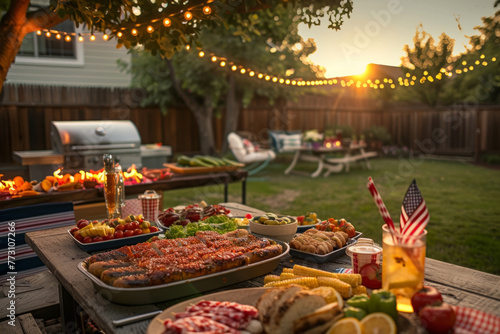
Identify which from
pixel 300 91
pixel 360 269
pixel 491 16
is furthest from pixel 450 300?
pixel 300 91

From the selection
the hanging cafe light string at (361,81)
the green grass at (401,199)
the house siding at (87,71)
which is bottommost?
the green grass at (401,199)

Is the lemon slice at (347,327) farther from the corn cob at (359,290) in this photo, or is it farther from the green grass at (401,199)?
the green grass at (401,199)

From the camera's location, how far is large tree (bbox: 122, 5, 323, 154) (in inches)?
→ 409

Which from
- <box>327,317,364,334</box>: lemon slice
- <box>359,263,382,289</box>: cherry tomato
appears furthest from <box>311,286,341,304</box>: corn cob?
<box>359,263,382,289</box>: cherry tomato

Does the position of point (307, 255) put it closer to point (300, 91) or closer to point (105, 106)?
point (105, 106)

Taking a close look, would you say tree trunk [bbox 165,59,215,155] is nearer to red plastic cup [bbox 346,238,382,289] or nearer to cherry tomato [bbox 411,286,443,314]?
red plastic cup [bbox 346,238,382,289]

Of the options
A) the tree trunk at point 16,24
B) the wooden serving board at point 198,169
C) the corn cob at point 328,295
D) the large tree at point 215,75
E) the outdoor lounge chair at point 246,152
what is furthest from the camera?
the outdoor lounge chair at point 246,152

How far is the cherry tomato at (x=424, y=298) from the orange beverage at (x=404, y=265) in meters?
0.03

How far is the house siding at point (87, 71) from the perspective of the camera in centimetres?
1098

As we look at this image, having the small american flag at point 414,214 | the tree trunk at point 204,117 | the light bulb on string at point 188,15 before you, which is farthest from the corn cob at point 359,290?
the tree trunk at point 204,117

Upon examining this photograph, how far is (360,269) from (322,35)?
3045mm

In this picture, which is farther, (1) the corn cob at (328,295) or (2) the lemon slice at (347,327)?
(1) the corn cob at (328,295)

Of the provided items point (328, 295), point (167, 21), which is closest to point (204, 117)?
point (167, 21)

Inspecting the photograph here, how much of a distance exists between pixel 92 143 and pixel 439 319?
251 inches
